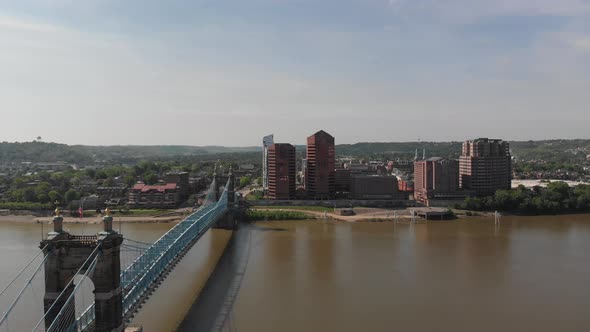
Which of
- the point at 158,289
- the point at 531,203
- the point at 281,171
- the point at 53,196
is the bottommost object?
the point at 158,289

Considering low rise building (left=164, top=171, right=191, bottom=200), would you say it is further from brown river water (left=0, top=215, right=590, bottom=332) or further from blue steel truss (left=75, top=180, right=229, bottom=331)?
blue steel truss (left=75, top=180, right=229, bottom=331)

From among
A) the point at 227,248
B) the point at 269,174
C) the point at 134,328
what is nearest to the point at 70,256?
the point at 134,328

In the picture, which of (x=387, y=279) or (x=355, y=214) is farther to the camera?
(x=355, y=214)

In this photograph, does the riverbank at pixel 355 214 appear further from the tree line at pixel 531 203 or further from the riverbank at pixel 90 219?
the riverbank at pixel 90 219

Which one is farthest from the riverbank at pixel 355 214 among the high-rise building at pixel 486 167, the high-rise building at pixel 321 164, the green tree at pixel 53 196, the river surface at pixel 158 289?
the green tree at pixel 53 196

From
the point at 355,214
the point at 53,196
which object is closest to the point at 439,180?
the point at 355,214

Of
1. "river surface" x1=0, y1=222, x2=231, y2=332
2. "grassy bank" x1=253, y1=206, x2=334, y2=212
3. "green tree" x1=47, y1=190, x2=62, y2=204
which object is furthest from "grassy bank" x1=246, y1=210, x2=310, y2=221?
"green tree" x1=47, y1=190, x2=62, y2=204

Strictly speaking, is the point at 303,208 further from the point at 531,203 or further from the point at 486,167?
the point at 531,203
